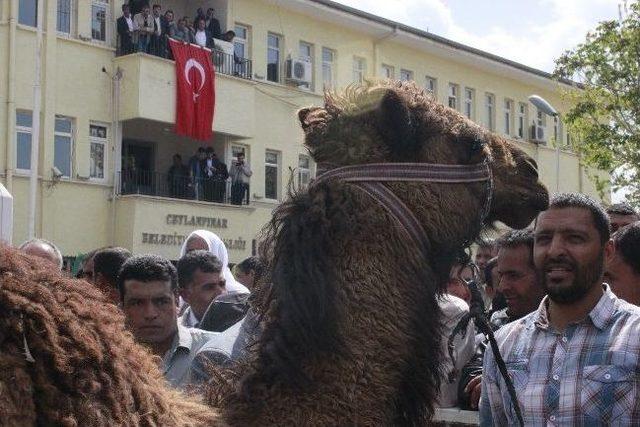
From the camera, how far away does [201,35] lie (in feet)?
81.5

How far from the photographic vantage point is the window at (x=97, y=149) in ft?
77.0

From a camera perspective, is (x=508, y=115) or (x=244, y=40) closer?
(x=244, y=40)

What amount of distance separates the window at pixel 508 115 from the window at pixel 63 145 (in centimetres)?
1823

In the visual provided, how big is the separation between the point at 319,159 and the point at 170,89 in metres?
21.4

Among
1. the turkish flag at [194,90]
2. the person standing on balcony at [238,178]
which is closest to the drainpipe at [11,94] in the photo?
the turkish flag at [194,90]

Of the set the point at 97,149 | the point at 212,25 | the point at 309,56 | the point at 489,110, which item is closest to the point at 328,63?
the point at 309,56

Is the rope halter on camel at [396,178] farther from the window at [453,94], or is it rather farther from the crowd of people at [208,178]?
the window at [453,94]

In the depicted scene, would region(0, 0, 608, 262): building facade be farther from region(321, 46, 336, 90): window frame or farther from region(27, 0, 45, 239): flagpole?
region(27, 0, 45, 239): flagpole

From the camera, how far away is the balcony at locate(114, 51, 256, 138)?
23.5 metres

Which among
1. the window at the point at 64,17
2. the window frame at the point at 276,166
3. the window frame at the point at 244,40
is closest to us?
the window at the point at 64,17

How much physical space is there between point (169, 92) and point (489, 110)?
14995mm

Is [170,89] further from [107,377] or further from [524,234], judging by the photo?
[107,377]

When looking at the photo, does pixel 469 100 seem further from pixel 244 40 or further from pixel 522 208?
pixel 522 208

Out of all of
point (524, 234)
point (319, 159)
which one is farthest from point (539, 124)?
point (319, 159)
